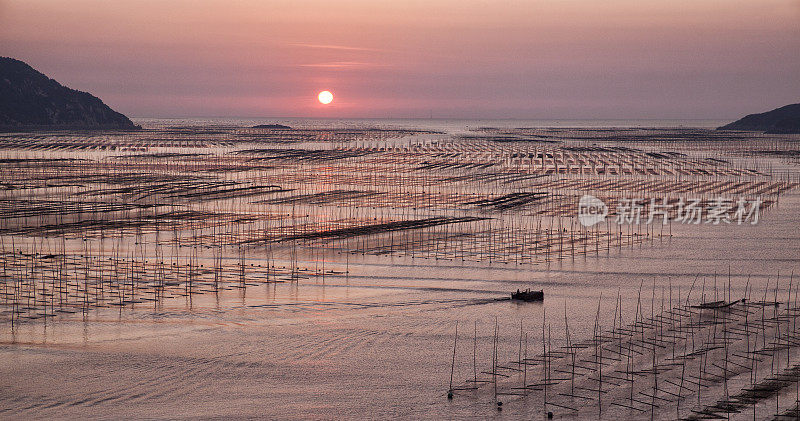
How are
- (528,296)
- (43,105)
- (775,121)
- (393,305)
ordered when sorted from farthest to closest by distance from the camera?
(775,121) < (43,105) < (528,296) < (393,305)

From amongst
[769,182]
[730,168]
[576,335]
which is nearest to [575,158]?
[730,168]

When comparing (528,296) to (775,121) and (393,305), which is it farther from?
(775,121)

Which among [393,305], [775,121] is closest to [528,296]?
[393,305]

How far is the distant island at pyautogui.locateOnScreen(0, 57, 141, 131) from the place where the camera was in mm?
123312

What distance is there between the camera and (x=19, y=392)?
11820mm

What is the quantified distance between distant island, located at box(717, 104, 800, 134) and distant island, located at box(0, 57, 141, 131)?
351ft

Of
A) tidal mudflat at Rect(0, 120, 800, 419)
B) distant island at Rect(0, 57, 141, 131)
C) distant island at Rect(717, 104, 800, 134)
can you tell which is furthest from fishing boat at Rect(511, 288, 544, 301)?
distant island at Rect(717, 104, 800, 134)

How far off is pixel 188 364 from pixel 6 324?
440 cm

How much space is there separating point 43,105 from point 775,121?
12810 centimetres

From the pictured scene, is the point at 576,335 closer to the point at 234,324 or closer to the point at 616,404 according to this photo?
the point at 616,404

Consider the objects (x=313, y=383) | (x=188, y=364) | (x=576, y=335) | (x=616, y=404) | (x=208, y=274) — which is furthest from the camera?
(x=208, y=274)

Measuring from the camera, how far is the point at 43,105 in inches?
5123

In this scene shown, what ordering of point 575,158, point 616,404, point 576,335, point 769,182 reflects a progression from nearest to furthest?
1. point 616,404
2. point 576,335
3. point 769,182
4. point 575,158

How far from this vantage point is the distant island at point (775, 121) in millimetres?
126500
